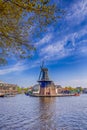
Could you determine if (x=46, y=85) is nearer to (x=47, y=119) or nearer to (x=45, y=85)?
(x=45, y=85)

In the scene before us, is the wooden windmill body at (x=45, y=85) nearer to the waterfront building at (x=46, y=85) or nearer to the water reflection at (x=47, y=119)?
the waterfront building at (x=46, y=85)

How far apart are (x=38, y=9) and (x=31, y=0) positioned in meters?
0.48

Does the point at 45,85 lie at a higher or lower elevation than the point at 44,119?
higher

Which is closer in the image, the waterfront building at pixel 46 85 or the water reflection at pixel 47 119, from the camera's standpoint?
the water reflection at pixel 47 119

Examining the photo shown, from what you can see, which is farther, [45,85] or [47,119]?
[45,85]

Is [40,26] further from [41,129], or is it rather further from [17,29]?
[41,129]

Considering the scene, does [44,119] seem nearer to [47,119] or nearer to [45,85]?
[47,119]

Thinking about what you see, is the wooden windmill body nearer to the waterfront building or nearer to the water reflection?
the waterfront building

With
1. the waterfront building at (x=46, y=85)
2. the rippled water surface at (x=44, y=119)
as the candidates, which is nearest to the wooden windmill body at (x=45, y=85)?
the waterfront building at (x=46, y=85)

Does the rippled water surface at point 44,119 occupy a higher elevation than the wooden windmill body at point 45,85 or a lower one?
lower

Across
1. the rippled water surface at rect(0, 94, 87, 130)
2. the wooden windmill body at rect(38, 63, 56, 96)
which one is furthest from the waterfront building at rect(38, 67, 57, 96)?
the rippled water surface at rect(0, 94, 87, 130)

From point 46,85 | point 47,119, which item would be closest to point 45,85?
point 46,85

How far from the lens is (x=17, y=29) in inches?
374

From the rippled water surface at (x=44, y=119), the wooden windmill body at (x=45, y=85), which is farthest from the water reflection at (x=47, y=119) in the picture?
the wooden windmill body at (x=45, y=85)
